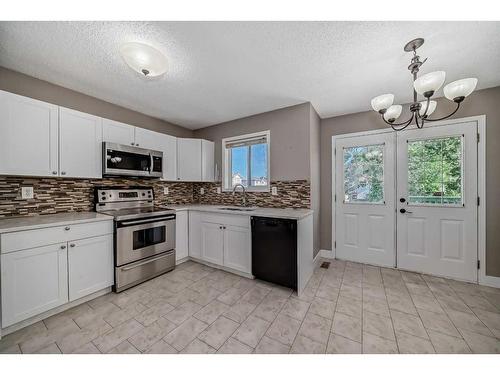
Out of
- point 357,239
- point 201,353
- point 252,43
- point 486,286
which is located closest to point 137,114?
point 252,43

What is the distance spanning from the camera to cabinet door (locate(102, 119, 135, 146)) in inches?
95.3

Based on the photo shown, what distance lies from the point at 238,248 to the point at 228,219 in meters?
0.41

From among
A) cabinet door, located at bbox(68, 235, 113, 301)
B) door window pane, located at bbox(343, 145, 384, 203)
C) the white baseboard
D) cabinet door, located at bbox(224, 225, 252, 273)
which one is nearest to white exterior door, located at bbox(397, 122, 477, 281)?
door window pane, located at bbox(343, 145, 384, 203)

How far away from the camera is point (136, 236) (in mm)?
2303

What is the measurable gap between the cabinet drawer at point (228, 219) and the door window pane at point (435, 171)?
2.34 metres

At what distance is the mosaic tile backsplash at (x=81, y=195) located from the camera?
1965 millimetres

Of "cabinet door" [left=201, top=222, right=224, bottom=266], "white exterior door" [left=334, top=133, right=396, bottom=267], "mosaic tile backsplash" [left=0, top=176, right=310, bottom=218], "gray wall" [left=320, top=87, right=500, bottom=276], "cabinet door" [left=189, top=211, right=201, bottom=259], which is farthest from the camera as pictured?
"cabinet door" [left=189, top=211, right=201, bottom=259]

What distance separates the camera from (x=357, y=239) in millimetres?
3031

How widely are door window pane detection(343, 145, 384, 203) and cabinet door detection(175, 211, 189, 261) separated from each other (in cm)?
261

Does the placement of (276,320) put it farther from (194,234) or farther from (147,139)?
(147,139)

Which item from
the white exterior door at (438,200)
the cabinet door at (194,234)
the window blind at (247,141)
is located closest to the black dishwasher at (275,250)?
the cabinet door at (194,234)

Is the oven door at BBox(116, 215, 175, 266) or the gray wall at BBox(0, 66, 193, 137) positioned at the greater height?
the gray wall at BBox(0, 66, 193, 137)

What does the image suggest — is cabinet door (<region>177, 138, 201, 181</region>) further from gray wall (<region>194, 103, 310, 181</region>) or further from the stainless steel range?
gray wall (<region>194, 103, 310, 181</region>)

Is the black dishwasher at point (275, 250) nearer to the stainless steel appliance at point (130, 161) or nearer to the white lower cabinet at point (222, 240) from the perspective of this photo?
the white lower cabinet at point (222, 240)
